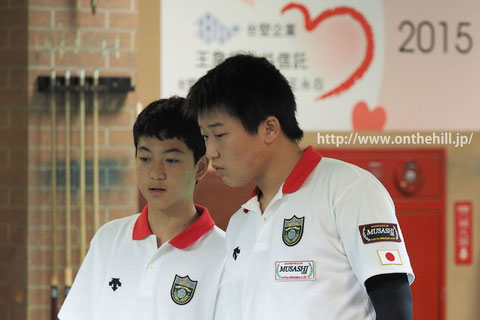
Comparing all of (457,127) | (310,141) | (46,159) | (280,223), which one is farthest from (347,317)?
(46,159)

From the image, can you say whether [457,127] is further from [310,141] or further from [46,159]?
[46,159]

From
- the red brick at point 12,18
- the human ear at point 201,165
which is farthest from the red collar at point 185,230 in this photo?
the red brick at point 12,18

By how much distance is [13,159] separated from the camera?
357 cm

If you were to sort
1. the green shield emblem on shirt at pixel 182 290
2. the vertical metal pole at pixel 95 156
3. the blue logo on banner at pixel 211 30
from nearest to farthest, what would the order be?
the green shield emblem on shirt at pixel 182 290
the blue logo on banner at pixel 211 30
the vertical metal pole at pixel 95 156

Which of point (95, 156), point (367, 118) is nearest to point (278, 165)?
point (367, 118)

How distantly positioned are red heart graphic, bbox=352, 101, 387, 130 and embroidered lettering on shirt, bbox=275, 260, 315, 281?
185 cm

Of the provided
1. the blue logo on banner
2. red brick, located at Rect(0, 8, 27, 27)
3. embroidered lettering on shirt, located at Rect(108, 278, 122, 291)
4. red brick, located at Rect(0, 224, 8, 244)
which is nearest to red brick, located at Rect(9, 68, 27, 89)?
red brick, located at Rect(0, 8, 27, 27)

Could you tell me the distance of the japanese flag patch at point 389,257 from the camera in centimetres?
154

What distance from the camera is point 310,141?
3.34m

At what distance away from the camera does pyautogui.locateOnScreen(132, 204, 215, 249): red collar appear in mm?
1977

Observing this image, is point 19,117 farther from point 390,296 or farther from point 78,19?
point 390,296

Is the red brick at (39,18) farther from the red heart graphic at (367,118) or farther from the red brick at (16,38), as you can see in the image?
the red heart graphic at (367,118)

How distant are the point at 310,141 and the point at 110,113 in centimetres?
98

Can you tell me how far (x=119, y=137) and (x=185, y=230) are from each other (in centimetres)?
163
